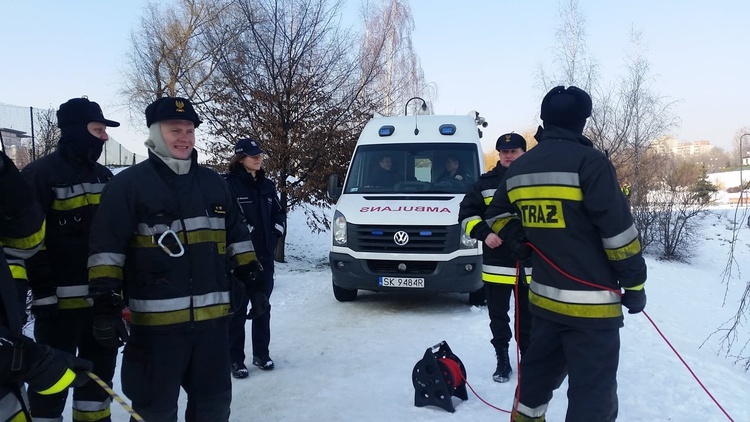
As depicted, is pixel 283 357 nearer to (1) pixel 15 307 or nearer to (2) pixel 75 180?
(2) pixel 75 180

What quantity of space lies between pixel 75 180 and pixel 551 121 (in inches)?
110

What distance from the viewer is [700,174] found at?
19906mm

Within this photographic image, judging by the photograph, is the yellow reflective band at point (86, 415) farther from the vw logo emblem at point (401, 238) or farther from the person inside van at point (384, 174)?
the person inside van at point (384, 174)

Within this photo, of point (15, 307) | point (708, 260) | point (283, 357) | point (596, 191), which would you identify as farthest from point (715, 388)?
point (708, 260)

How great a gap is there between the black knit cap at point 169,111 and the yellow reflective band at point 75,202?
27.4 inches

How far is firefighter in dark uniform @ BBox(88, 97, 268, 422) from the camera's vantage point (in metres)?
2.69

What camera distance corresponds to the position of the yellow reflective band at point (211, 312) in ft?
9.23

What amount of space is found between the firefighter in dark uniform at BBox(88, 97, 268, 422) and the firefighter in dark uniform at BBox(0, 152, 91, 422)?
1.24 feet

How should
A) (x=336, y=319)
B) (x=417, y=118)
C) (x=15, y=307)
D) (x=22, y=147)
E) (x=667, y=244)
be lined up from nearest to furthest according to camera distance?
(x=15, y=307) < (x=336, y=319) < (x=417, y=118) < (x=22, y=147) < (x=667, y=244)

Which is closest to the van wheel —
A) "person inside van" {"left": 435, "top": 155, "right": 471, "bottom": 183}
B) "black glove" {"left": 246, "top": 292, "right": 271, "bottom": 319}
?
"person inside van" {"left": 435, "top": 155, "right": 471, "bottom": 183}

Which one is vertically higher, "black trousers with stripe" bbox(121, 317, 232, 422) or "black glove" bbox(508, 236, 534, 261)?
"black glove" bbox(508, 236, 534, 261)

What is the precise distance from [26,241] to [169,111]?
923 mm

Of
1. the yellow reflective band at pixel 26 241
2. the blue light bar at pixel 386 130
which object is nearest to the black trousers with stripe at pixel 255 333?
the yellow reflective band at pixel 26 241

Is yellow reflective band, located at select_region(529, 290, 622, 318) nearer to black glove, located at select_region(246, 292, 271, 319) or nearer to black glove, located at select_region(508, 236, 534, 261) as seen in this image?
black glove, located at select_region(508, 236, 534, 261)
